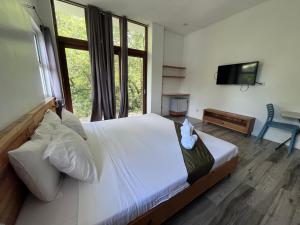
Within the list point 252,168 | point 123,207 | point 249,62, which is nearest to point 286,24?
point 249,62

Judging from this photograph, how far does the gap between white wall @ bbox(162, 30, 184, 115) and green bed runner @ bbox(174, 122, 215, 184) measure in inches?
132

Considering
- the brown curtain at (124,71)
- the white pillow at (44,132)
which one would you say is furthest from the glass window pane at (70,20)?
the white pillow at (44,132)

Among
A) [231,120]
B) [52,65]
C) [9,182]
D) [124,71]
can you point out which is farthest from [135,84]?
[9,182]

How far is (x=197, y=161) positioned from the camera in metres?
1.39

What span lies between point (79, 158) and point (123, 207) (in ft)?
1.55

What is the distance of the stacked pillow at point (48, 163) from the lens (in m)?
0.79

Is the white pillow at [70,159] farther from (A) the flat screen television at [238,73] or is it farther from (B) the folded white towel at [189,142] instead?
(A) the flat screen television at [238,73]

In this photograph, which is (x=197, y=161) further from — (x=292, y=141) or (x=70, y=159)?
(x=292, y=141)

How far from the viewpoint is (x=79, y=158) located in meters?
1.02

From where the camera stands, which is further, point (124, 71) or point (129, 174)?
point (124, 71)

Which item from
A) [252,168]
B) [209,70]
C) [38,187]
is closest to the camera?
[38,187]

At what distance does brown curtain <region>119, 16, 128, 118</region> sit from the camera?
3541mm

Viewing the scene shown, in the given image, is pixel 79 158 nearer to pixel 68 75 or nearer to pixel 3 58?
pixel 3 58

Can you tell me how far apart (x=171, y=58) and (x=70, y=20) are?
9.98 ft
